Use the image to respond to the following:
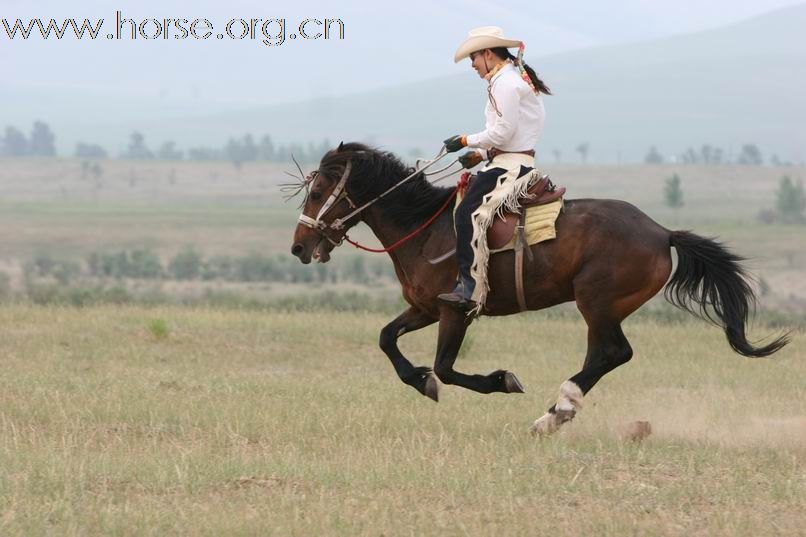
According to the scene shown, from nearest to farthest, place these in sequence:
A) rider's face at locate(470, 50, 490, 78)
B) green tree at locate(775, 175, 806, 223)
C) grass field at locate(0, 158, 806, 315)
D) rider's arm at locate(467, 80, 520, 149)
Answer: rider's arm at locate(467, 80, 520, 149), rider's face at locate(470, 50, 490, 78), grass field at locate(0, 158, 806, 315), green tree at locate(775, 175, 806, 223)

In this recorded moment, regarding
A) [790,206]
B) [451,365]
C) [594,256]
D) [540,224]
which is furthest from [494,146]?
[790,206]

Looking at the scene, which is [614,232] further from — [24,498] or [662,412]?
[24,498]

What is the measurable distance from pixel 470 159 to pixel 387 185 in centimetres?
63

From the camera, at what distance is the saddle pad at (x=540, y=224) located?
9039 millimetres

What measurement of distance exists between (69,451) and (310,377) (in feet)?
16.5

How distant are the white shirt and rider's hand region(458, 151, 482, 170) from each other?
0.23 m

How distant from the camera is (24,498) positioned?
662 centimetres

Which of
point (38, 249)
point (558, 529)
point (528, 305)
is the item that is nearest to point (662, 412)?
point (528, 305)

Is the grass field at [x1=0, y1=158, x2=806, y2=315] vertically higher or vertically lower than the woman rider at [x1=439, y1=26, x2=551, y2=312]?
lower

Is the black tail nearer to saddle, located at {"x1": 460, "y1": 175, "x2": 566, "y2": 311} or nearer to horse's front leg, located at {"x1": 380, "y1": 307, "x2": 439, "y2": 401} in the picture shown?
saddle, located at {"x1": 460, "y1": 175, "x2": 566, "y2": 311}

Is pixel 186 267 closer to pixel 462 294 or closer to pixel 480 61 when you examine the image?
pixel 480 61

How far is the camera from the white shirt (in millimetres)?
9031

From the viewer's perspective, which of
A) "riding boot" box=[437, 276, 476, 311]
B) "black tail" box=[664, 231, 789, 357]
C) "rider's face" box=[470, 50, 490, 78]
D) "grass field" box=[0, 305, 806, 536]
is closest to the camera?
"grass field" box=[0, 305, 806, 536]

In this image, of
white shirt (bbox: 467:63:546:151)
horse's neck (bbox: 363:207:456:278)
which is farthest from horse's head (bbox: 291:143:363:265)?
white shirt (bbox: 467:63:546:151)
